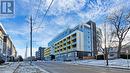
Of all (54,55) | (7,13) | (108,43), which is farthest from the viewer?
(54,55)

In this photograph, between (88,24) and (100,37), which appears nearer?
(100,37)

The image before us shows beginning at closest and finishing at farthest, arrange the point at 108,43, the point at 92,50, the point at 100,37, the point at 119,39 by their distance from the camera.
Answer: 1. the point at 119,39
2. the point at 108,43
3. the point at 100,37
4. the point at 92,50

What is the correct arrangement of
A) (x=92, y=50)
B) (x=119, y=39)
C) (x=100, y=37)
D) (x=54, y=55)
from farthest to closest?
1. (x=54, y=55)
2. (x=92, y=50)
3. (x=100, y=37)
4. (x=119, y=39)

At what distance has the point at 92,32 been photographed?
13050 cm

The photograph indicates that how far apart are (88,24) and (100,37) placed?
37396mm

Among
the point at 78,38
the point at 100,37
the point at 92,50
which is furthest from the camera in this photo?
the point at 92,50

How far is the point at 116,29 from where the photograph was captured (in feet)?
229

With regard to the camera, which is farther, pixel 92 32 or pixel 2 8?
pixel 92 32

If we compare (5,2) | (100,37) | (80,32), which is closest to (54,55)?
(80,32)

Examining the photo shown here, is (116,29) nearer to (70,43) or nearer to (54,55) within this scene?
(70,43)

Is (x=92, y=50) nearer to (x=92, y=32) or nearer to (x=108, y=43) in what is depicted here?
(x=92, y=32)

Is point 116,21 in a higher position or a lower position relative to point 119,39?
higher

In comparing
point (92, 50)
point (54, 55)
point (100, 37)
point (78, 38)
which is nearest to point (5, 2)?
point (100, 37)

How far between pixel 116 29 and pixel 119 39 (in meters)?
3.00
